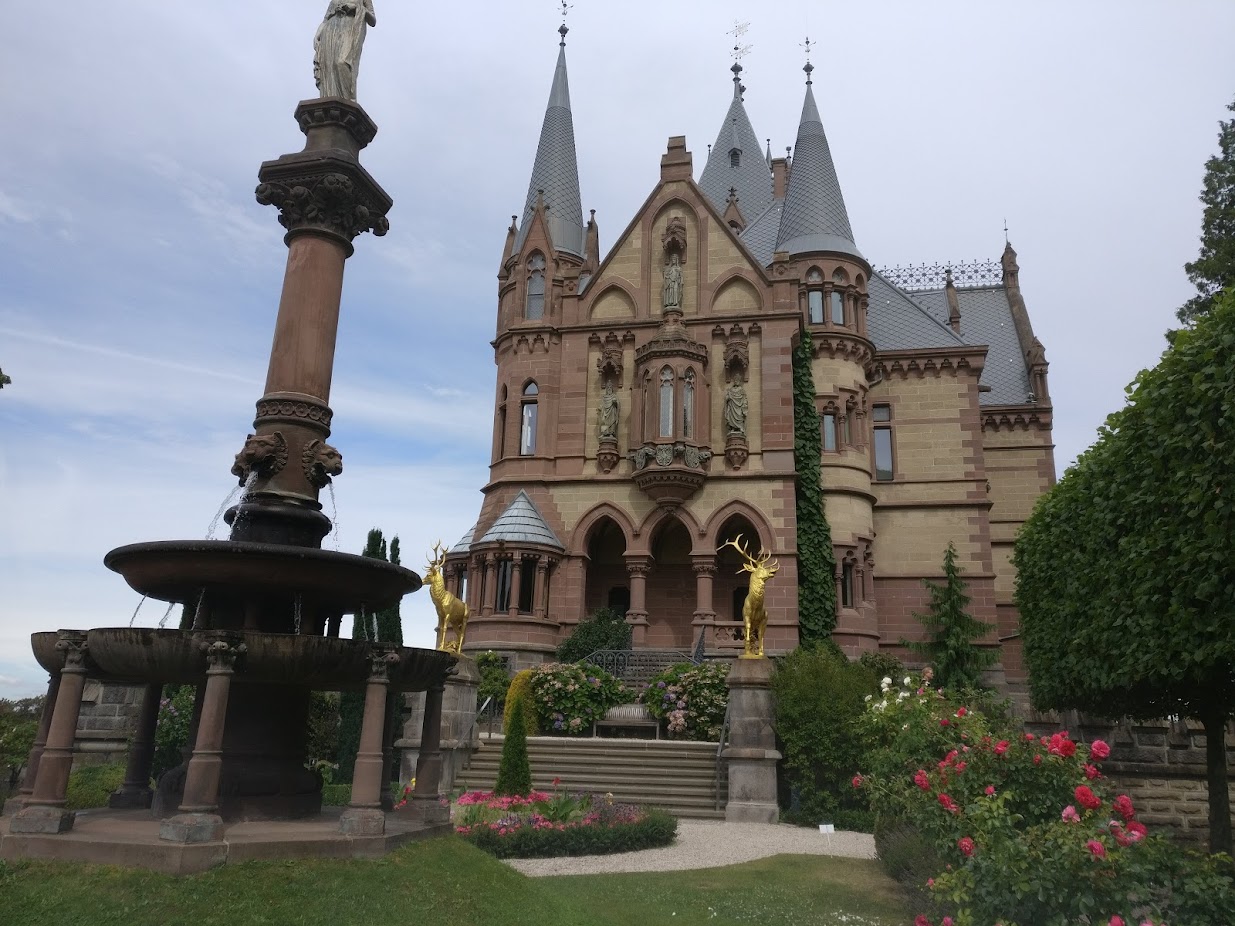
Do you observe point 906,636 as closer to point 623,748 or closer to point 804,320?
point 804,320

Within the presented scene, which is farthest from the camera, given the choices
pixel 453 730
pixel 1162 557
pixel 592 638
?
pixel 592 638

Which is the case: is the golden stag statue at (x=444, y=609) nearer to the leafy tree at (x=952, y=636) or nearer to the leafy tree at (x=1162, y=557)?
the leafy tree at (x=1162, y=557)

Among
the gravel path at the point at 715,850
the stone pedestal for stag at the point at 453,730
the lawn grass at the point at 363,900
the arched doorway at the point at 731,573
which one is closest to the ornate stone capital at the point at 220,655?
the lawn grass at the point at 363,900

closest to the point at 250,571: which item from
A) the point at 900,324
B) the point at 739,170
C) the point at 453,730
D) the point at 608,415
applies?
the point at 453,730

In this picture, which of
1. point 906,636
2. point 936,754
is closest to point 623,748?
point 936,754

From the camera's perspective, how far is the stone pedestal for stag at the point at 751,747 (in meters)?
16.7

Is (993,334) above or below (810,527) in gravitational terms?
above

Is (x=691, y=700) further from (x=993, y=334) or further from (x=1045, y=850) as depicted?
(x=993, y=334)

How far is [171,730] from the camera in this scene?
1748 centimetres

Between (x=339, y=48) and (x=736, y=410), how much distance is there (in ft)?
64.9

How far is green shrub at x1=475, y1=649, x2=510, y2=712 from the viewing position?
24016 millimetres

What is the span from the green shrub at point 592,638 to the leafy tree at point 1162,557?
1355 cm

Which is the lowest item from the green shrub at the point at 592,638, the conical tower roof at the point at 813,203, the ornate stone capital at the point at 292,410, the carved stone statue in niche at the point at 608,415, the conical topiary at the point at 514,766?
the conical topiary at the point at 514,766

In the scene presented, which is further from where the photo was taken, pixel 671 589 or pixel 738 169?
pixel 738 169
